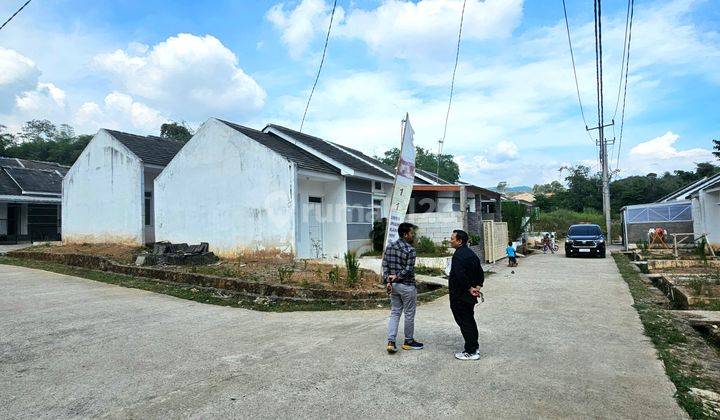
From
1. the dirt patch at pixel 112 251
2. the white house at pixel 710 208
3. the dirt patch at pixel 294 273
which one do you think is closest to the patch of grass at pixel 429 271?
the dirt patch at pixel 294 273

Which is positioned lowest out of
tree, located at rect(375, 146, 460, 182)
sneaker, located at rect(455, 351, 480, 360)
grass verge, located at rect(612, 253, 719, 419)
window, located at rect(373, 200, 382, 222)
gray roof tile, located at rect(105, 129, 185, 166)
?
grass verge, located at rect(612, 253, 719, 419)

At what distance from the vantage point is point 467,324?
5.11 meters

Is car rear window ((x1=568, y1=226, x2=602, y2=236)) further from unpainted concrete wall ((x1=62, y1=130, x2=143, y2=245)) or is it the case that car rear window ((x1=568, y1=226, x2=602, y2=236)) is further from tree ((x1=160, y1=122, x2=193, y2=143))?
tree ((x1=160, y1=122, x2=193, y2=143))

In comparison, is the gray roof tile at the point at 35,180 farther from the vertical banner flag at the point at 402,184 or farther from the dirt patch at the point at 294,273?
the vertical banner flag at the point at 402,184

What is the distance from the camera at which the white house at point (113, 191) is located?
1769 cm

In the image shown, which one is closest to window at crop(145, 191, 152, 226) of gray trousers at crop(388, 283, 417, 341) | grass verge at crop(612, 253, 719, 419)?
gray trousers at crop(388, 283, 417, 341)

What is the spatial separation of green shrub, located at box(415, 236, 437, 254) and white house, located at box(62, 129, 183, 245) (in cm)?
1072

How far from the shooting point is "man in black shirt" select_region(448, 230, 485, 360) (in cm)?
511

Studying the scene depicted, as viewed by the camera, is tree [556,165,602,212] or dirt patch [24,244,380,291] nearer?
dirt patch [24,244,380,291]

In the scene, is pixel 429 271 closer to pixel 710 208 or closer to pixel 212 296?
pixel 212 296

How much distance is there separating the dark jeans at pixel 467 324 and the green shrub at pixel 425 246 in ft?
33.8

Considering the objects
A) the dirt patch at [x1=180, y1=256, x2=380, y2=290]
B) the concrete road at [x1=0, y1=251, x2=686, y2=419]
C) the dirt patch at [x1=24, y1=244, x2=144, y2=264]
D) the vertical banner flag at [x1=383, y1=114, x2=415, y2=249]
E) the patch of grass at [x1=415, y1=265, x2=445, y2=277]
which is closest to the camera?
the concrete road at [x1=0, y1=251, x2=686, y2=419]

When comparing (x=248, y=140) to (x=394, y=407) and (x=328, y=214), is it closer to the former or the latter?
(x=328, y=214)

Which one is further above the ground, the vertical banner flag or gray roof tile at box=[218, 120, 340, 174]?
gray roof tile at box=[218, 120, 340, 174]
